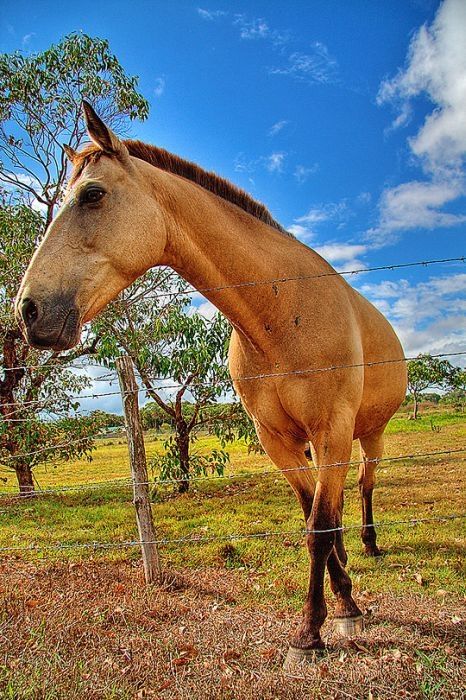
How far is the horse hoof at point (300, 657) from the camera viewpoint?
8.59 ft

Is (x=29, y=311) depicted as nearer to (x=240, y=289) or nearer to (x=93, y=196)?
(x=93, y=196)

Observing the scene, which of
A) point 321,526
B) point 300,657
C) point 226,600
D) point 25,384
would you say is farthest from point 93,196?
point 25,384

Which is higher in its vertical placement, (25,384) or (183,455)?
(25,384)

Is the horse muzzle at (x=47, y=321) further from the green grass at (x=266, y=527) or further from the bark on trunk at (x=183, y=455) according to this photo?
the bark on trunk at (x=183, y=455)

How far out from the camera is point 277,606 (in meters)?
3.76

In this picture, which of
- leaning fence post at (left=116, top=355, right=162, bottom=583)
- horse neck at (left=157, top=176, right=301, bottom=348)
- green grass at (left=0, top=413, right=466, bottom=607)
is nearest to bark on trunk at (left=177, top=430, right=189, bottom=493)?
green grass at (left=0, top=413, right=466, bottom=607)

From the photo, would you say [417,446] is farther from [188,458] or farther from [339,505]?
[339,505]

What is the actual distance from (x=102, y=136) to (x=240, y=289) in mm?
1099

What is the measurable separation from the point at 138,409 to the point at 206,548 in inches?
88.1

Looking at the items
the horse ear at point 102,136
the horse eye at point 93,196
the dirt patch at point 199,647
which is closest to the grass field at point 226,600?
the dirt patch at point 199,647

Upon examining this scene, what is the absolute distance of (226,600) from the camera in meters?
3.97

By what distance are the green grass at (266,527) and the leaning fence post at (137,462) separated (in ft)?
2.51

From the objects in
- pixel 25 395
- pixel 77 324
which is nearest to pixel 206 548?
pixel 77 324

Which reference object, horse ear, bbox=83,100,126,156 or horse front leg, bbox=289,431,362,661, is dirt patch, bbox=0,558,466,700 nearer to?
horse front leg, bbox=289,431,362,661
